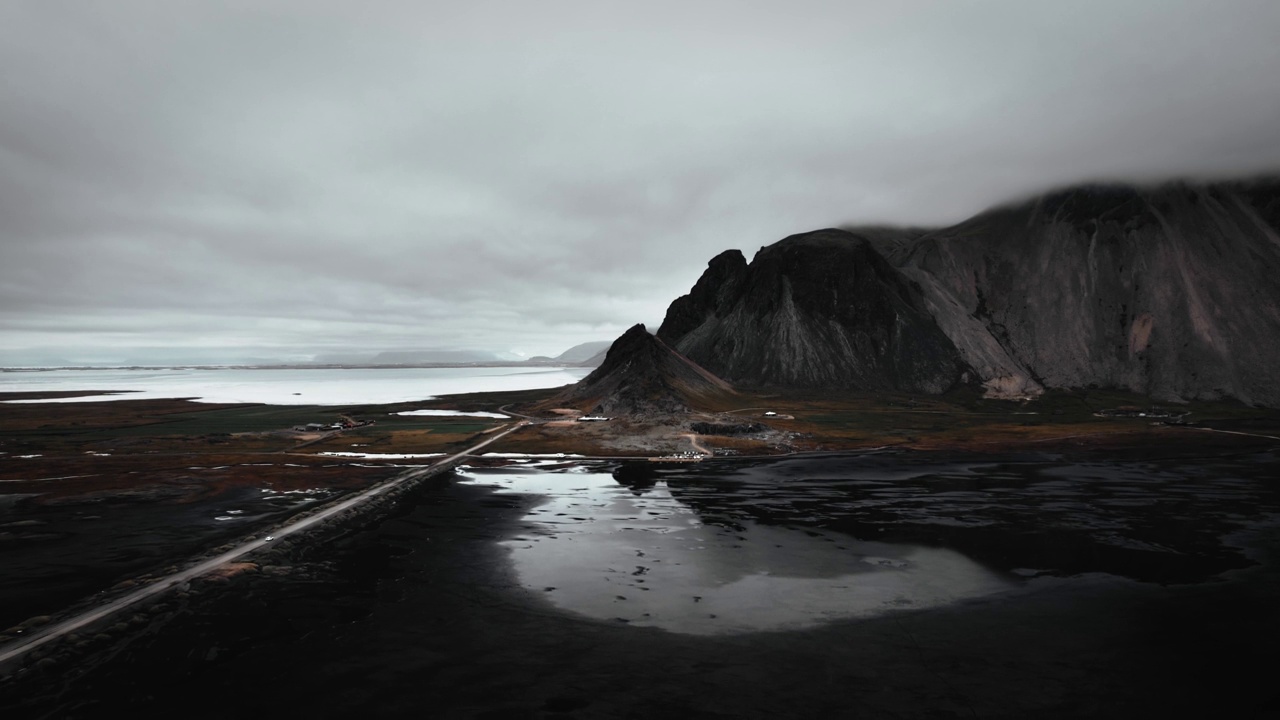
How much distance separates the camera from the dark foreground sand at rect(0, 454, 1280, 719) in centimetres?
1747

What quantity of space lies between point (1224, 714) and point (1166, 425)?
9446cm

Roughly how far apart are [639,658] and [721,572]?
9896mm

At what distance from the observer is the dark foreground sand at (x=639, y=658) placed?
1747cm

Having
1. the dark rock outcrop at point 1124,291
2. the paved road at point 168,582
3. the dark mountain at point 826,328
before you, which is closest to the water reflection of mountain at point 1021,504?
the paved road at point 168,582

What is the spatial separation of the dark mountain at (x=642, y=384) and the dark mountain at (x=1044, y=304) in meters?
35.7

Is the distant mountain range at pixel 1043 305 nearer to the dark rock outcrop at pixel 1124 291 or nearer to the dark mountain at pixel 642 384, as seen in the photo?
the dark rock outcrop at pixel 1124 291

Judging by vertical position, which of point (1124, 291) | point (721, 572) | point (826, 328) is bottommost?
point (721, 572)

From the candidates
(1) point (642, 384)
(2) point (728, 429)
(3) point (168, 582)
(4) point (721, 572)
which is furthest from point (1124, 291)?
(3) point (168, 582)

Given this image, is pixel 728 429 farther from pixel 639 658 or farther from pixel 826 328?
pixel 826 328

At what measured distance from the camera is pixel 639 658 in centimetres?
2044

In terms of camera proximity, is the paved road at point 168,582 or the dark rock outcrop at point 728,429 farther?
the dark rock outcrop at point 728,429

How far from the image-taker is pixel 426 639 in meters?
21.8

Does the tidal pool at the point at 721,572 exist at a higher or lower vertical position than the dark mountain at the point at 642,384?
lower

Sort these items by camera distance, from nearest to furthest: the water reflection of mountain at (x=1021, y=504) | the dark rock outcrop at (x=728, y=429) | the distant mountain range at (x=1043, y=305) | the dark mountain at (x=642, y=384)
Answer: the water reflection of mountain at (x=1021, y=504)
the dark rock outcrop at (x=728, y=429)
the dark mountain at (x=642, y=384)
the distant mountain range at (x=1043, y=305)
